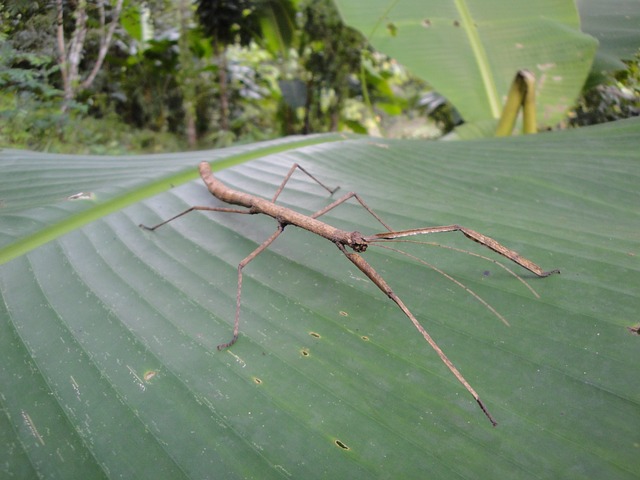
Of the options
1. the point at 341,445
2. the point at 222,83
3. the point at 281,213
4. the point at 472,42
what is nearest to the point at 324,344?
the point at 341,445

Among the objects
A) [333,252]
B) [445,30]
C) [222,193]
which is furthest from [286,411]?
[445,30]

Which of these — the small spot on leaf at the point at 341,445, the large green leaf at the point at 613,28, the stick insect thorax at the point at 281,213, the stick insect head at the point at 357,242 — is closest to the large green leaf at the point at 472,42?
the large green leaf at the point at 613,28

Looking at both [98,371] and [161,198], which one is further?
[161,198]

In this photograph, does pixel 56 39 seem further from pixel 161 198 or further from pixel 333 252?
pixel 333 252

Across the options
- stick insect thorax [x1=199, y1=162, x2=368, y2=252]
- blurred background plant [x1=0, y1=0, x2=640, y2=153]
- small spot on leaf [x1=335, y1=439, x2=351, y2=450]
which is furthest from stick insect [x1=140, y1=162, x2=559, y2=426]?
blurred background plant [x1=0, y1=0, x2=640, y2=153]

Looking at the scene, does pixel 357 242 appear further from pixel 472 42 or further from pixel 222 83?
pixel 222 83

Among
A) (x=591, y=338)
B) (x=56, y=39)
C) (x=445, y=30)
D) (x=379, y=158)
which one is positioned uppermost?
(x=445, y=30)
